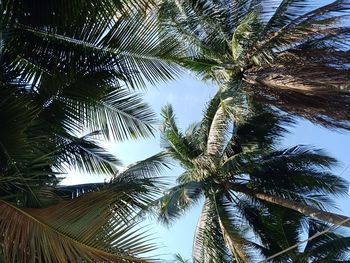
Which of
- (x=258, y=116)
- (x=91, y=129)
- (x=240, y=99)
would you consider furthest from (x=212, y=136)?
(x=91, y=129)

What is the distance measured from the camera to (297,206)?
1102 centimetres

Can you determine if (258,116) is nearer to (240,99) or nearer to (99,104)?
(240,99)

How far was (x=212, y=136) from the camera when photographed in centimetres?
1359

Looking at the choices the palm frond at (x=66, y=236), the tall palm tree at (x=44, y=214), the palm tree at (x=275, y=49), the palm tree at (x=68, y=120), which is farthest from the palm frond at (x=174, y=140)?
the palm frond at (x=66, y=236)

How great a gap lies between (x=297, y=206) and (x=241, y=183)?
328 centimetres

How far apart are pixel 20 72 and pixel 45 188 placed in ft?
6.26

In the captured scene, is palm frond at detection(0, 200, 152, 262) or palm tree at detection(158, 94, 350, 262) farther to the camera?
palm tree at detection(158, 94, 350, 262)

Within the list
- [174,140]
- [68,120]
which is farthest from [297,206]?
[68,120]

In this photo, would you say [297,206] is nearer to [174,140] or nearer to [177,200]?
[177,200]

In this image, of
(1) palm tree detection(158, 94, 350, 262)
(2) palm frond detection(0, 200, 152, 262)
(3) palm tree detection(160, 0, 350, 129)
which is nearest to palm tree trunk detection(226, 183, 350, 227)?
(1) palm tree detection(158, 94, 350, 262)

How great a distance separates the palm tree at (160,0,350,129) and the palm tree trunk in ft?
6.32

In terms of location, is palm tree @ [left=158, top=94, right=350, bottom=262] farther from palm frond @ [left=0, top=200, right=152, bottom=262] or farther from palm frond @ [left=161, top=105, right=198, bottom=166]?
palm frond @ [left=0, top=200, right=152, bottom=262]

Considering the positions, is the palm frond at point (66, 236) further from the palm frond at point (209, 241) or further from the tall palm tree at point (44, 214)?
the palm frond at point (209, 241)

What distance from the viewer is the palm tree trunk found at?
9.20 meters
